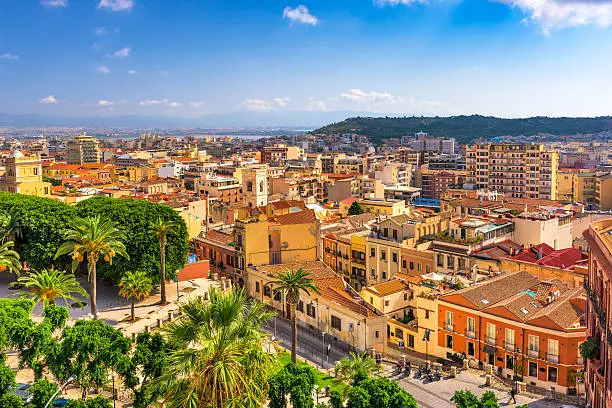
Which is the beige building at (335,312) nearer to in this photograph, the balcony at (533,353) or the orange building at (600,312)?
the balcony at (533,353)

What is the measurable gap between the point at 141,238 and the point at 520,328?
99.7 ft

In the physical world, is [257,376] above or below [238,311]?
below


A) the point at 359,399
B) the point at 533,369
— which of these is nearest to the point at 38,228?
the point at 359,399

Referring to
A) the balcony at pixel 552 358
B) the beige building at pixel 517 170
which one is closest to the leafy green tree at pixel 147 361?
the balcony at pixel 552 358

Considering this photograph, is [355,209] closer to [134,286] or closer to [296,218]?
[296,218]

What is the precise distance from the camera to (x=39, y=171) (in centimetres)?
9031

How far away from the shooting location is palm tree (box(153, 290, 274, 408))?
2491 cm

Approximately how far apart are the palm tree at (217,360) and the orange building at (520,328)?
20.3 m

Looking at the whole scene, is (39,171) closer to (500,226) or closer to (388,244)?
(388,244)

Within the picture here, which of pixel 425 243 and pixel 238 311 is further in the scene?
pixel 425 243

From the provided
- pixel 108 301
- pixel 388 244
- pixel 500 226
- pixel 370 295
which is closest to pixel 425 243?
pixel 388 244

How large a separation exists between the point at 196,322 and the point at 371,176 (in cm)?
11537

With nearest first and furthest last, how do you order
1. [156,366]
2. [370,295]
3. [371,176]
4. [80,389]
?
1. [156,366]
2. [80,389]
3. [370,295]
4. [371,176]

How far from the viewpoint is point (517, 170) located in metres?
125
